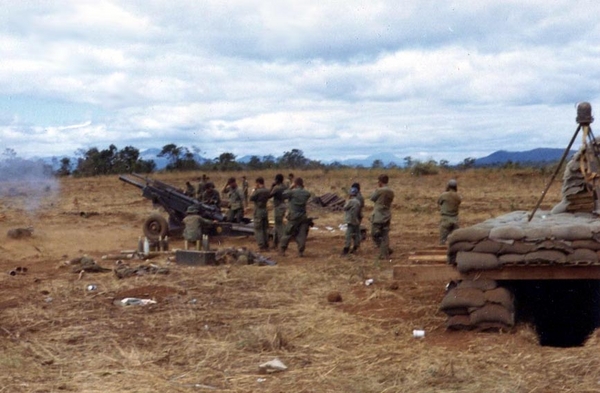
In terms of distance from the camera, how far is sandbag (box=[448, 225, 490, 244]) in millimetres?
8055

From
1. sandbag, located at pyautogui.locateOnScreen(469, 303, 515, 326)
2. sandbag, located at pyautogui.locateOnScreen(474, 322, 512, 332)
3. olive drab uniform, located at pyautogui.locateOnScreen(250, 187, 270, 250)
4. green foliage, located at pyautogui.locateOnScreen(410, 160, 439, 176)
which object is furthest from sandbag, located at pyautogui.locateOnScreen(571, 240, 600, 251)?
green foliage, located at pyautogui.locateOnScreen(410, 160, 439, 176)

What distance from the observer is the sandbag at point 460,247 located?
26.7 ft

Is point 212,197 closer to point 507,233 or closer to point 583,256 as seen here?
point 507,233

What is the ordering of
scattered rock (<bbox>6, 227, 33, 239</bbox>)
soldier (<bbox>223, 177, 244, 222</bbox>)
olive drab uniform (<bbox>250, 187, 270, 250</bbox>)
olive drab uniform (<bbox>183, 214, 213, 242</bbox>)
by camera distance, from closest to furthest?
1. olive drab uniform (<bbox>183, 214, 213, 242</bbox>)
2. olive drab uniform (<bbox>250, 187, 270, 250</bbox>)
3. soldier (<bbox>223, 177, 244, 222</bbox>)
4. scattered rock (<bbox>6, 227, 33, 239</bbox>)

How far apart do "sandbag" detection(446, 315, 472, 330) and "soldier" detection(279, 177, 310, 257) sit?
6798mm

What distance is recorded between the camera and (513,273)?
8000 millimetres

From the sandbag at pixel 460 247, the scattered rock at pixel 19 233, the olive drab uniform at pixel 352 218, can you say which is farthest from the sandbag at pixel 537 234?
the scattered rock at pixel 19 233

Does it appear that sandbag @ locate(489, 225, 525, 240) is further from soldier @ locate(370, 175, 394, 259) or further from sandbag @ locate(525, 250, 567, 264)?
soldier @ locate(370, 175, 394, 259)

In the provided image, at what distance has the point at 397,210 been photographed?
970 inches

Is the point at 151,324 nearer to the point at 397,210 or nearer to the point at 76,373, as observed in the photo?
the point at 76,373

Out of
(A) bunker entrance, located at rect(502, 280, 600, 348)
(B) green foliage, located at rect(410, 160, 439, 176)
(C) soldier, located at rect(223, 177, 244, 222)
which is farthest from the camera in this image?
(B) green foliage, located at rect(410, 160, 439, 176)

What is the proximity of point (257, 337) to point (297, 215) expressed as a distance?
22.8 ft

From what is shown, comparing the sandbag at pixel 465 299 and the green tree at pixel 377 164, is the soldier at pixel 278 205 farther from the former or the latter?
the green tree at pixel 377 164

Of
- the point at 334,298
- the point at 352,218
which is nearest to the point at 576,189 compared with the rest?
the point at 334,298
